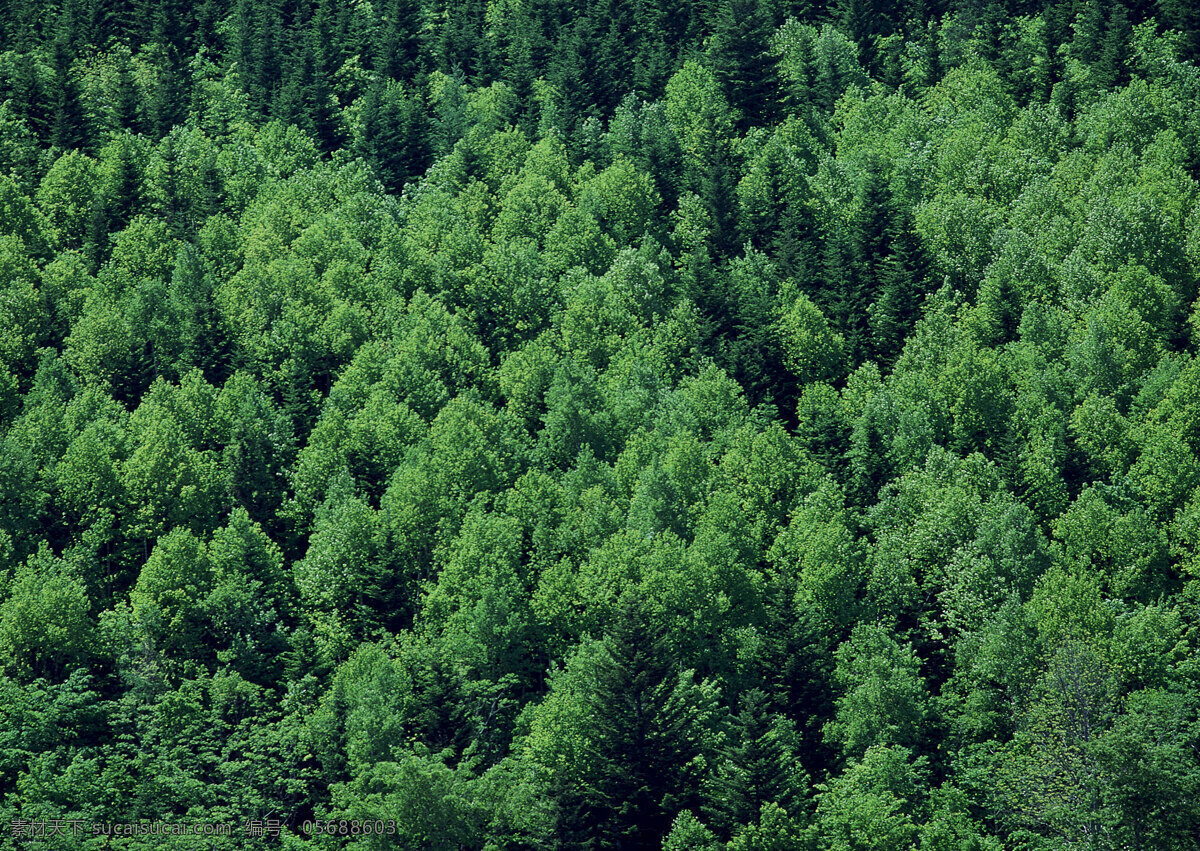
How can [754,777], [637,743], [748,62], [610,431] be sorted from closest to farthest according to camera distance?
[754,777]
[637,743]
[610,431]
[748,62]

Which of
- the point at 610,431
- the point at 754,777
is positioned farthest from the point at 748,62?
the point at 754,777

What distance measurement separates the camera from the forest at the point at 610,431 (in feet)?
243

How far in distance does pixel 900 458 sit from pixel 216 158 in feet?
248

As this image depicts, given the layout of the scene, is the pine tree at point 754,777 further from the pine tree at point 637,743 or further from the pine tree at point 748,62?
the pine tree at point 748,62

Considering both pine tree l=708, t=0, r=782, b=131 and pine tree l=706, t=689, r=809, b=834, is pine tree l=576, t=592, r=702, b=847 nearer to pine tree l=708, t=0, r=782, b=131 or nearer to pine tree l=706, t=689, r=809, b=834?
pine tree l=706, t=689, r=809, b=834

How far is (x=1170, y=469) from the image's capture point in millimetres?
95438

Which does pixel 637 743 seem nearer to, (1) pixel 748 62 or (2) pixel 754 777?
(2) pixel 754 777

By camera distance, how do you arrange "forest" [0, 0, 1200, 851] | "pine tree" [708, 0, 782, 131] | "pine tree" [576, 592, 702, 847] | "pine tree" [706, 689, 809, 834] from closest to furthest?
"pine tree" [706, 689, 809, 834] < "pine tree" [576, 592, 702, 847] < "forest" [0, 0, 1200, 851] < "pine tree" [708, 0, 782, 131]

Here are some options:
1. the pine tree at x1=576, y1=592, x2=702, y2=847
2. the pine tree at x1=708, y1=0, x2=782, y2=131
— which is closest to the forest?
the pine tree at x1=576, y1=592, x2=702, y2=847

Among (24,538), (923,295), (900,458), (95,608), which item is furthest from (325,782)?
(923,295)

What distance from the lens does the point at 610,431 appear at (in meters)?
109

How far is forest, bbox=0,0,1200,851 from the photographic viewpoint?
74125 millimetres

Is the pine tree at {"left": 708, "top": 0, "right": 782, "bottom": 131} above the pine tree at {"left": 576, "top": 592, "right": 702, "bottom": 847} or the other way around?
above

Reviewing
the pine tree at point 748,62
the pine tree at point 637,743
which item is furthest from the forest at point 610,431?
the pine tree at point 748,62
